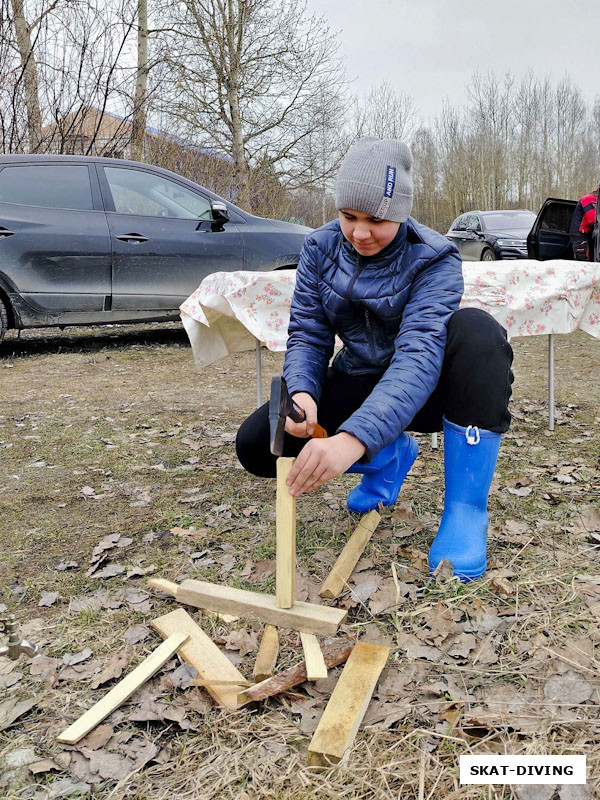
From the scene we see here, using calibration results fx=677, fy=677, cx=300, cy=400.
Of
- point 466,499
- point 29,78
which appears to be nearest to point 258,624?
point 466,499

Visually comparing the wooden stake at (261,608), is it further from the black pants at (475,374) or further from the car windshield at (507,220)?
the car windshield at (507,220)

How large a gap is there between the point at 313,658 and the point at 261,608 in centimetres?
26

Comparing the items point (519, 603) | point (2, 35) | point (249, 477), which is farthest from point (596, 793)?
point (2, 35)

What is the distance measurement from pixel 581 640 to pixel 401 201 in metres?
1.26

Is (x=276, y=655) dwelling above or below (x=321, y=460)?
below

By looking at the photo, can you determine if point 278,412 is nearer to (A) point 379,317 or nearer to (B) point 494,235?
(A) point 379,317

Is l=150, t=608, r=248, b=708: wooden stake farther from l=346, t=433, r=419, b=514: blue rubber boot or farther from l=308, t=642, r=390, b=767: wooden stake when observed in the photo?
l=346, t=433, r=419, b=514: blue rubber boot

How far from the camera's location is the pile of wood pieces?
1.46 metres

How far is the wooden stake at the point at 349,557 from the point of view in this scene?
2.00m

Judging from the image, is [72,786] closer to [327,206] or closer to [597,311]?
[597,311]

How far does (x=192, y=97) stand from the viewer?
1516 cm

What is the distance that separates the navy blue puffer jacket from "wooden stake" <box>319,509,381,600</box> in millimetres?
517

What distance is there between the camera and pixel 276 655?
171cm

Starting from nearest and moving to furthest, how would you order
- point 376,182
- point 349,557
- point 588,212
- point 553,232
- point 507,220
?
point 376,182
point 349,557
point 588,212
point 553,232
point 507,220
